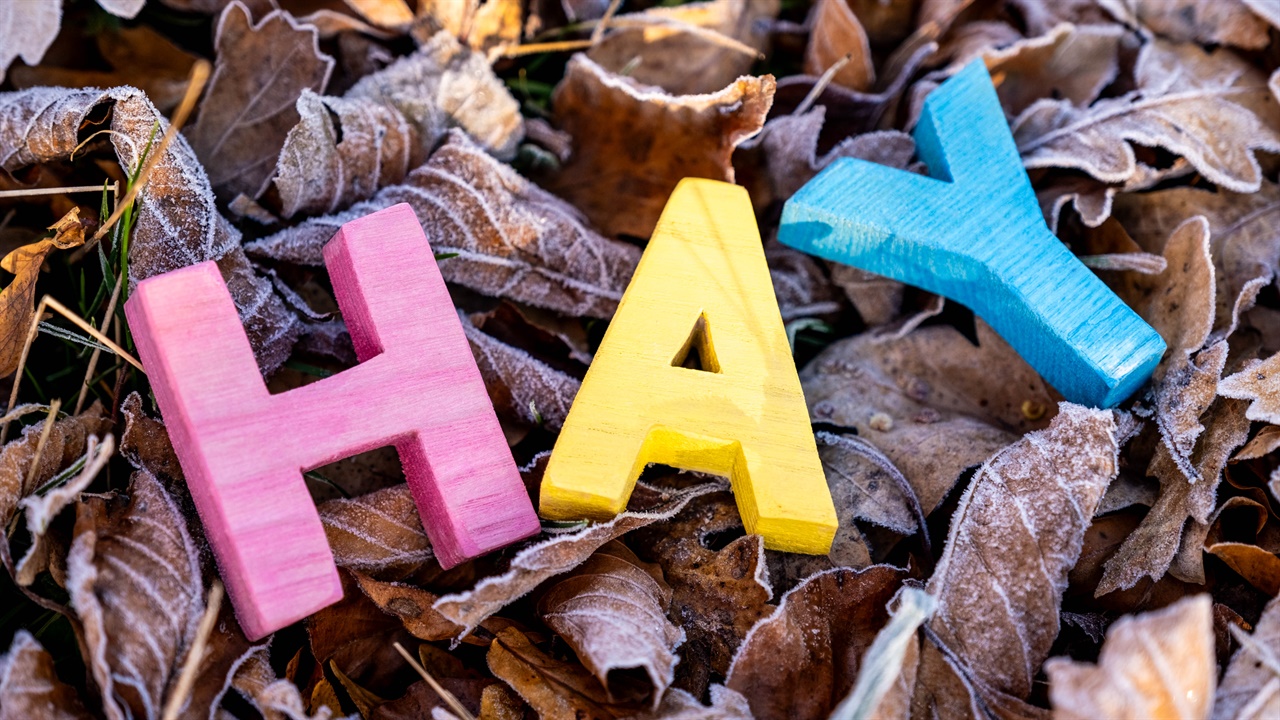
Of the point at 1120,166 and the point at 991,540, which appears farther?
the point at 1120,166

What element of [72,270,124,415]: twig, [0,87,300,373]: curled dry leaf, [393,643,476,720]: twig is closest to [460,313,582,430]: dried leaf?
[0,87,300,373]: curled dry leaf

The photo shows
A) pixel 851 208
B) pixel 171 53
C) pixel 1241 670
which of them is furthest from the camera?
pixel 171 53

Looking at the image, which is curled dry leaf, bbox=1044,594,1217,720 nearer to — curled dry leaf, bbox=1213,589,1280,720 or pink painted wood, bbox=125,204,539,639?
curled dry leaf, bbox=1213,589,1280,720

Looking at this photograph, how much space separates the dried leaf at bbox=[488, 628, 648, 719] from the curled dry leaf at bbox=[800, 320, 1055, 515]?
28.4 inches

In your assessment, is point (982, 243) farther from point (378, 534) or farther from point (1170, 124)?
point (378, 534)

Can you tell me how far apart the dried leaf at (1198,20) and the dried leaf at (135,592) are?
7.76ft

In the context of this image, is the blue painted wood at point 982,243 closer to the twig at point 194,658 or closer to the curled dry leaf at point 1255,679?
the curled dry leaf at point 1255,679

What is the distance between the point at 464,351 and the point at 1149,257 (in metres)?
1.41

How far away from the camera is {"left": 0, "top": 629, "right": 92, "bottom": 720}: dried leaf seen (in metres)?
1.29

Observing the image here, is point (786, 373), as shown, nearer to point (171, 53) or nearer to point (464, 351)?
point (464, 351)

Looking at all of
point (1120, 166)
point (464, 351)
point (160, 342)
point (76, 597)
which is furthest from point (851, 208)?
point (76, 597)

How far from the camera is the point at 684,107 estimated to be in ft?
6.44

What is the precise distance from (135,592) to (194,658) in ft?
0.53

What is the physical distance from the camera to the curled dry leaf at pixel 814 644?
148cm
